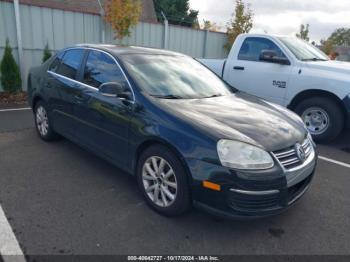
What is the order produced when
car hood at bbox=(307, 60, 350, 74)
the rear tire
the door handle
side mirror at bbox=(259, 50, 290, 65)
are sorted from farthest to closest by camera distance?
side mirror at bbox=(259, 50, 290, 65) < car hood at bbox=(307, 60, 350, 74) < the rear tire < the door handle

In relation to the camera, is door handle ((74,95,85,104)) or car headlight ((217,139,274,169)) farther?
door handle ((74,95,85,104))

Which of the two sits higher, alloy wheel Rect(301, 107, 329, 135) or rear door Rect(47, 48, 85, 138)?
rear door Rect(47, 48, 85, 138)

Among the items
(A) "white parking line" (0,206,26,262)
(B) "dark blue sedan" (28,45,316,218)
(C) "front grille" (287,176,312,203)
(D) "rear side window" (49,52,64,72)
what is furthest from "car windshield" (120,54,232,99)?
(A) "white parking line" (0,206,26,262)

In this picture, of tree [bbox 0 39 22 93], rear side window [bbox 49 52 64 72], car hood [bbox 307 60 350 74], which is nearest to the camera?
rear side window [bbox 49 52 64 72]

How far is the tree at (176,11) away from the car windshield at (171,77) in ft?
81.3

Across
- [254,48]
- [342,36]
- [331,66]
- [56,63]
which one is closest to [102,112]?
[56,63]

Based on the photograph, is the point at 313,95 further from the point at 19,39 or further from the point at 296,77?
the point at 19,39

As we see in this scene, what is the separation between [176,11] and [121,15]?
1938cm

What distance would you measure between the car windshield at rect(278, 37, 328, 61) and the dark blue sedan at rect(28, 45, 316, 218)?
2.54m

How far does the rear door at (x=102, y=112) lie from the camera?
3342mm

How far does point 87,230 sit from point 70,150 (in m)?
2.16

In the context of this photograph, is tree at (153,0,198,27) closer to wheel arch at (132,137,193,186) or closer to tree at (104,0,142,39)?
tree at (104,0,142,39)

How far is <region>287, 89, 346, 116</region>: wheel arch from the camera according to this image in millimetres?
5406

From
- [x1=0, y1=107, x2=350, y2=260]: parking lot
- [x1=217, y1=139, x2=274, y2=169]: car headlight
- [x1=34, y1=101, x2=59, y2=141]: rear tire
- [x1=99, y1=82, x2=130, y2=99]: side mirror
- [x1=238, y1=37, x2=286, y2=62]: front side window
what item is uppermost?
[x1=238, y1=37, x2=286, y2=62]: front side window
